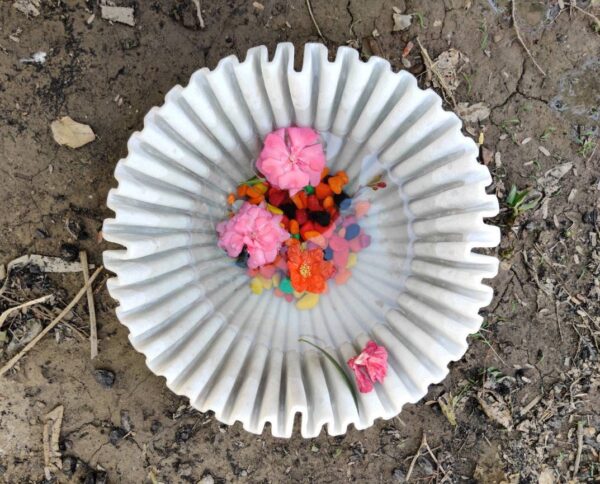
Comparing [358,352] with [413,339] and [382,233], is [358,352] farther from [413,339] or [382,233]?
[382,233]

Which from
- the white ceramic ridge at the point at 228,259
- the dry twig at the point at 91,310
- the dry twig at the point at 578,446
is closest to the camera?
the white ceramic ridge at the point at 228,259

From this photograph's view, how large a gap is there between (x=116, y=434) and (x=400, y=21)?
1051mm

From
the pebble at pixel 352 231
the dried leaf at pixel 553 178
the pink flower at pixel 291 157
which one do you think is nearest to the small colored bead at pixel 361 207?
the pebble at pixel 352 231

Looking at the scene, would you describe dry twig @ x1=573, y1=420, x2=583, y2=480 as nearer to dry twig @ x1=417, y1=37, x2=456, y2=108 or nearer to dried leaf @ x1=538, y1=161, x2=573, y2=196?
dried leaf @ x1=538, y1=161, x2=573, y2=196

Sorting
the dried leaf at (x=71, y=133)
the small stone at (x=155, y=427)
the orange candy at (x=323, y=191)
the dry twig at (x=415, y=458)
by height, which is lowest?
the dry twig at (x=415, y=458)

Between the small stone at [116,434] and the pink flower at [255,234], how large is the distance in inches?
18.8

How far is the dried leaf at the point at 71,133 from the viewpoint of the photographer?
1.21 m

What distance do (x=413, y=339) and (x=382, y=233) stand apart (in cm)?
23

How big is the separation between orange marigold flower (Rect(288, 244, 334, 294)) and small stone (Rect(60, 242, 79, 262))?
447 millimetres

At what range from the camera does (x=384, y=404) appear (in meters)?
1.06

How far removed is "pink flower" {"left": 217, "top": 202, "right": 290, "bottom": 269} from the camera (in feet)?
3.52

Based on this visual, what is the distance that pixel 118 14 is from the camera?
119cm

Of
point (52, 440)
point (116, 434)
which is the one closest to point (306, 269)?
point (116, 434)

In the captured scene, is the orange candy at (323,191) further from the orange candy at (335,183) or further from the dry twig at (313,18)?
the dry twig at (313,18)
